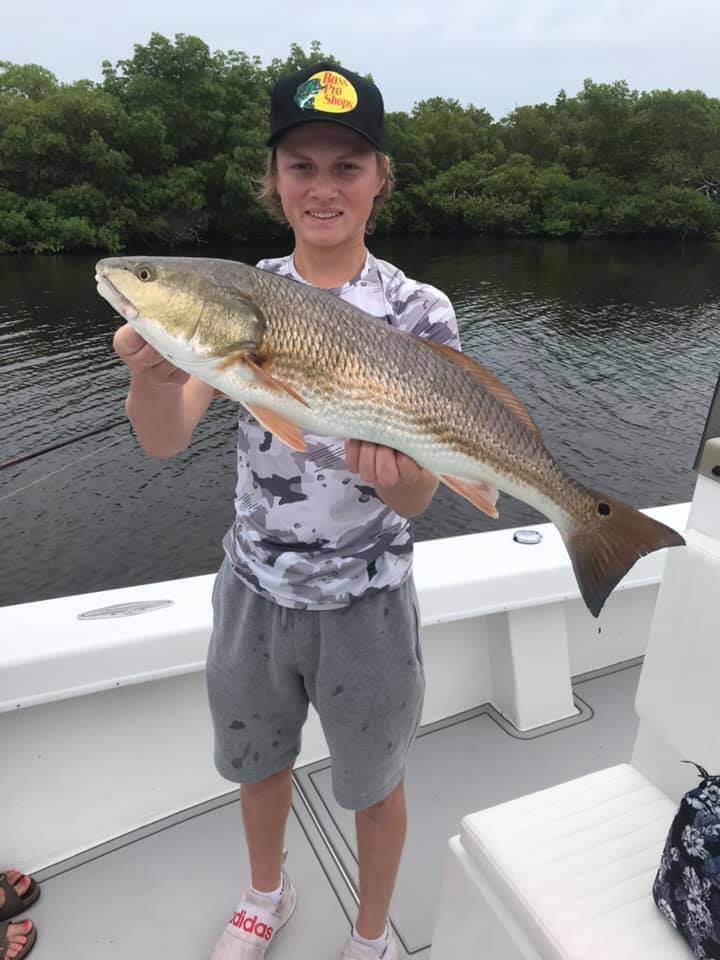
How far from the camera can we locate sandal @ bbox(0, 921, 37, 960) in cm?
234

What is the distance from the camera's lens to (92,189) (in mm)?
38812

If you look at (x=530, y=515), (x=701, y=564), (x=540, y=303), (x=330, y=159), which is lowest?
(x=530, y=515)

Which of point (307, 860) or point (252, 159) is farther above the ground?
point (252, 159)

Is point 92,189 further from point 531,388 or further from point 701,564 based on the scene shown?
point 701,564

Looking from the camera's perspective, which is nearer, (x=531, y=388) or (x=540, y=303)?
Answer: (x=531, y=388)

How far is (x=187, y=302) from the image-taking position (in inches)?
70.2

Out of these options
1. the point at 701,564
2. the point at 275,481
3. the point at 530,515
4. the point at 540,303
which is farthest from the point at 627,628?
the point at 540,303

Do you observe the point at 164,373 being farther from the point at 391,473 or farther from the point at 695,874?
the point at 695,874

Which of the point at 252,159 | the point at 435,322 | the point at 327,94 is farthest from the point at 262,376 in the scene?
the point at 252,159

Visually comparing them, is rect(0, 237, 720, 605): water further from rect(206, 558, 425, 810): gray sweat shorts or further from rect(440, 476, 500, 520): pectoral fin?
rect(440, 476, 500, 520): pectoral fin

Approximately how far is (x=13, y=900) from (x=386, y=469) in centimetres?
222

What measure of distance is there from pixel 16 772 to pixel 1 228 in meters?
40.2

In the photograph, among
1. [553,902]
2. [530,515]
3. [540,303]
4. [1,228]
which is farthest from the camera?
[1,228]

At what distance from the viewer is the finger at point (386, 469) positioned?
1.72 m
